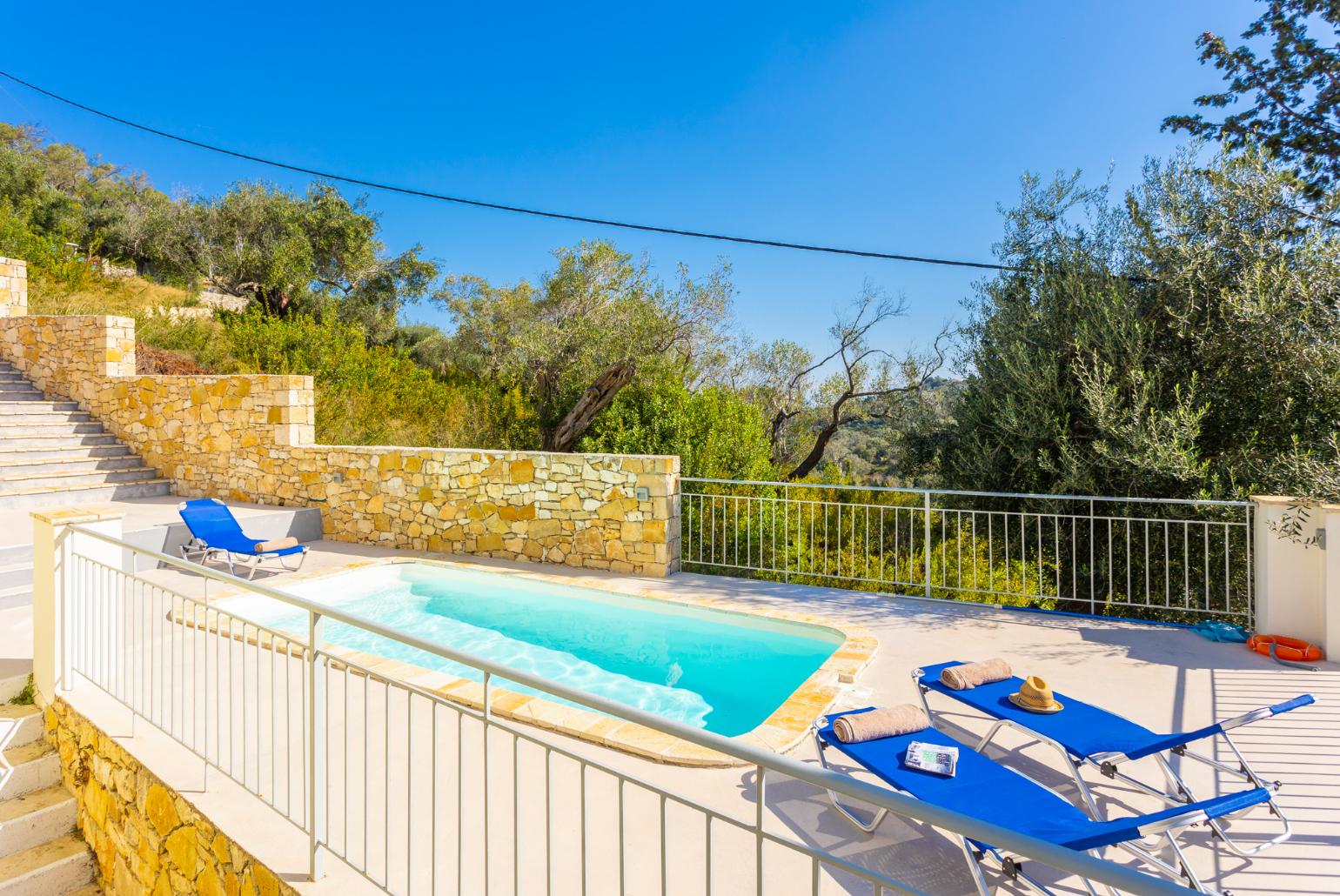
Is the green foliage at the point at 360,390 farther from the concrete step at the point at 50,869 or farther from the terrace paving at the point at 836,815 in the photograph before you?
the terrace paving at the point at 836,815

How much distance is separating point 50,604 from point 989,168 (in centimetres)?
1498

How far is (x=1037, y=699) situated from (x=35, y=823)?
5.38 meters

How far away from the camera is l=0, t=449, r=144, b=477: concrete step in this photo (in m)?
9.20

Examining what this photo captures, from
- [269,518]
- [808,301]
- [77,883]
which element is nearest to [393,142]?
[808,301]

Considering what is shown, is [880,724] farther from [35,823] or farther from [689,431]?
[689,431]

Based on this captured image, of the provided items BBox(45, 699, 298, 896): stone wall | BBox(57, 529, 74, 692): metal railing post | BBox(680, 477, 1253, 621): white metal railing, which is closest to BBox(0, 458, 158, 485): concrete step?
BBox(57, 529, 74, 692): metal railing post

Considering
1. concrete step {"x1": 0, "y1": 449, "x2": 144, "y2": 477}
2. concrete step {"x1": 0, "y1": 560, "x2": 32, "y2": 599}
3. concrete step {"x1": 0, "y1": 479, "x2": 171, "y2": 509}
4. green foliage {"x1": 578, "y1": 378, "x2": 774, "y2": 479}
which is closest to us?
concrete step {"x1": 0, "y1": 560, "x2": 32, "y2": 599}

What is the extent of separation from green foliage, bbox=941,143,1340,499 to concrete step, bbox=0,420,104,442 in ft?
45.0

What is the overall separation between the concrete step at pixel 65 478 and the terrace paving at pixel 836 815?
7.27 m

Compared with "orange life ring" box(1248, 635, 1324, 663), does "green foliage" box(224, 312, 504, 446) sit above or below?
above

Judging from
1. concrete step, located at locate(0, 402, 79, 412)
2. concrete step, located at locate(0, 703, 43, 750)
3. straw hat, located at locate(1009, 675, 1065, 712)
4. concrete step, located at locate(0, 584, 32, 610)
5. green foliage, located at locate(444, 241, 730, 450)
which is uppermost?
green foliage, located at locate(444, 241, 730, 450)

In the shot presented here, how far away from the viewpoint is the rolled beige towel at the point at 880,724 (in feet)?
10.0

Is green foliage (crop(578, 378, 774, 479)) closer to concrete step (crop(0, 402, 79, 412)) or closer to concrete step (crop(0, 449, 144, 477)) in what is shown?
concrete step (crop(0, 449, 144, 477))

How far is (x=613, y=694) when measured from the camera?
16.8 ft
